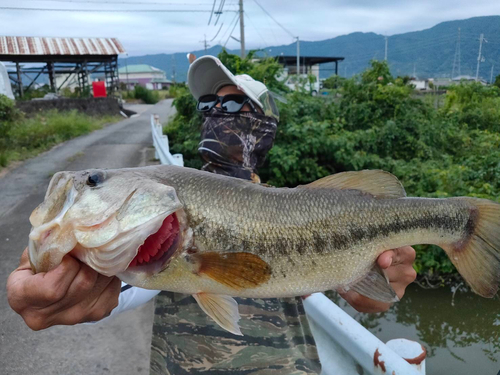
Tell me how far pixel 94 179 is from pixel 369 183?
1225 millimetres

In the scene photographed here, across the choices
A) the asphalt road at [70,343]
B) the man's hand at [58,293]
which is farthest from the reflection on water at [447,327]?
the man's hand at [58,293]

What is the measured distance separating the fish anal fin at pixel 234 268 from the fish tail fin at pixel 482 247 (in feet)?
3.20

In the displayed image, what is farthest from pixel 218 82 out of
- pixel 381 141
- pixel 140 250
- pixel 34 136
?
pixel 34 136

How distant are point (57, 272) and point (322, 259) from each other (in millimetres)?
1051

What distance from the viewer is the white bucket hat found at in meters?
2.74

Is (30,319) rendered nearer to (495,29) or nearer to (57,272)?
(57,272)

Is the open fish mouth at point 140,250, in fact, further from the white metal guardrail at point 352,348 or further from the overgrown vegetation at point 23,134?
the overgrown vegetation at point 23,134

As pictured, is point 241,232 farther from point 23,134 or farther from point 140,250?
point 23,134

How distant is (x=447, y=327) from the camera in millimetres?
5723

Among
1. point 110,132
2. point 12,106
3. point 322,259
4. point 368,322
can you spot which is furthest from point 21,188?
point 110,132

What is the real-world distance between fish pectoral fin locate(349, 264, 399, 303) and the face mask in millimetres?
1038

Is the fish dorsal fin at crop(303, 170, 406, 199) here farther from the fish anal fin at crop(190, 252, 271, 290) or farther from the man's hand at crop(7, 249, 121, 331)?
the man's hand at crop(7, 249, 121, 331)

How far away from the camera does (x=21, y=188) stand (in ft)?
29.1

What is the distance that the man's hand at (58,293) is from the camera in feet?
4.84
